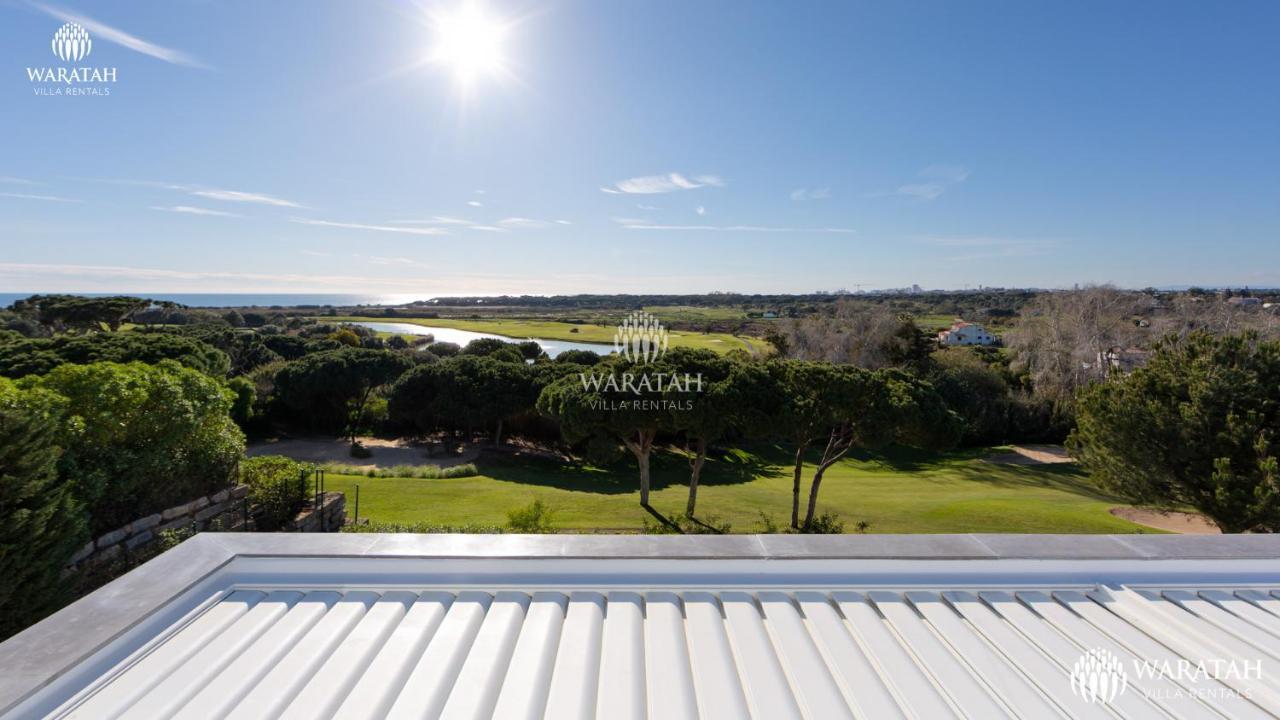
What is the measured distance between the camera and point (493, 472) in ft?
51.6

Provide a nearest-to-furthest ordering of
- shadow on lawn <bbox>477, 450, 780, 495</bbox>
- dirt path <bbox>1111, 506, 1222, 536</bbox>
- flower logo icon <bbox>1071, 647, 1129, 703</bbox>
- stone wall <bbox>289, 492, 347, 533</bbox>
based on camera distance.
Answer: flower logo icon <bbox>1071, 647, 1129, 703</bbox> < stone wall <bbox>289, 492, 347, 533</bbox> < dirt path <bbox>1111, 506, 1222, 536</bbox> < shadow on lawn <bbox>477, 450, 780, 495</bbox>

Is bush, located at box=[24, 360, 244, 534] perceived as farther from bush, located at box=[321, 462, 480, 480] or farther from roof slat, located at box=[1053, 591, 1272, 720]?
roof slat, located at box=[1053, 591, 1272, 720]

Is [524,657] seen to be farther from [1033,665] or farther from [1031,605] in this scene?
[1031,605]

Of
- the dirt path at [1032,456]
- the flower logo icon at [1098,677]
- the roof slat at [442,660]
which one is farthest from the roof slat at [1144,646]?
the dirt path at [1032,456]

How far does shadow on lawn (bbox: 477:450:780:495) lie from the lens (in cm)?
1470

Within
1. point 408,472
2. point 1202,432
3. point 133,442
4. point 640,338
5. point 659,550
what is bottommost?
point 408,472

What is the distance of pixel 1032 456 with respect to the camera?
19.9 metres

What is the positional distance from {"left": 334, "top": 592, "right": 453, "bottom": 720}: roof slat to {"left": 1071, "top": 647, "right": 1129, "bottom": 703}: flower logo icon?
2698mm

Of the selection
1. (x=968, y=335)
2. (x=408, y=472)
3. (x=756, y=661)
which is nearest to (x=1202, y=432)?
(x=756, y=661)

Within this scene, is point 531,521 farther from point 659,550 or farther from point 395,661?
point 395,661

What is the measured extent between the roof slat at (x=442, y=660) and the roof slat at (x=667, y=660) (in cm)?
78

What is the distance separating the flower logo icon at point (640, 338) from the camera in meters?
13.1

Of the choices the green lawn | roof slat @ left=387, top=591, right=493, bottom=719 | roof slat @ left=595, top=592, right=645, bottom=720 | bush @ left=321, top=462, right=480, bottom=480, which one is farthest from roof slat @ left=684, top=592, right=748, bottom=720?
bush @ left=321, top=462, right=480, bottom=480

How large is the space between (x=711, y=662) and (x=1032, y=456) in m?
22.9
